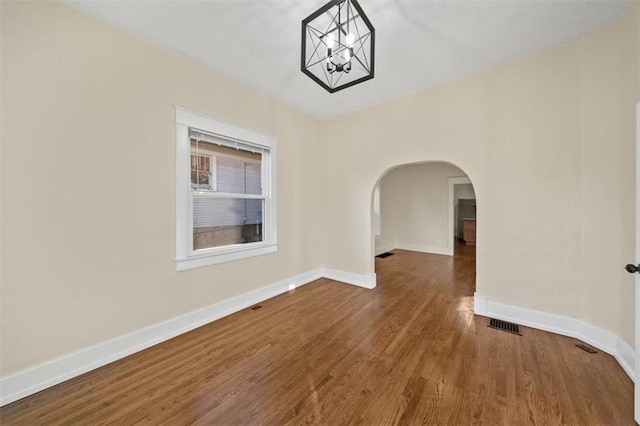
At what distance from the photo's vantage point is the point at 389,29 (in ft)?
6.75

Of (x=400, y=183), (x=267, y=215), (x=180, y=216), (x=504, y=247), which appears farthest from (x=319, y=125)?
(x=400, y=183)

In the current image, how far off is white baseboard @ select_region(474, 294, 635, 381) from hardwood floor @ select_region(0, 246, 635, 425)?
94mm

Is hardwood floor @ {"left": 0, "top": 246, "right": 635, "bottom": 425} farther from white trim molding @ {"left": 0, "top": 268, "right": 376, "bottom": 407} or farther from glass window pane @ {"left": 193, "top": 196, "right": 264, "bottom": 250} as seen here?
glass window pane @ {"left": 193, "top": 196, "right": 264, "bottom": 250}

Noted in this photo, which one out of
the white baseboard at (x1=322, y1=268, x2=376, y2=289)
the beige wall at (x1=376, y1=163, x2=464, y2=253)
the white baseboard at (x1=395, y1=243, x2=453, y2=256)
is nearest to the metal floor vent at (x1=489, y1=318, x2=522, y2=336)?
the white baseboard at (x1=322, y1=268, x2=376, y2=289)

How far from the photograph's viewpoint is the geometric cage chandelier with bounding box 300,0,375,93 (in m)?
1.45

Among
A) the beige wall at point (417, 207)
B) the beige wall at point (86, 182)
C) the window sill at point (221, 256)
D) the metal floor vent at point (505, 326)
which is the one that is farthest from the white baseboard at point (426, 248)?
the beige wall at point (86, 182)

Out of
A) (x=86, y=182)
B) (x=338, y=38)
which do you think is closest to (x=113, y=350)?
(x=86, y=182)

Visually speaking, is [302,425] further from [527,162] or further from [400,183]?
[400,183]

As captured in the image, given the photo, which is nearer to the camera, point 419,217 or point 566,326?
point 566,326

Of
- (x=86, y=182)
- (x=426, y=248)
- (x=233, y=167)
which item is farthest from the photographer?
(x=426, y=248)

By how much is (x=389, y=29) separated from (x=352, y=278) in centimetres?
329

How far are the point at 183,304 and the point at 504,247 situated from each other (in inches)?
141

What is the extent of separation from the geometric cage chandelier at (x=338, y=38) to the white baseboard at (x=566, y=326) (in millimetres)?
2832

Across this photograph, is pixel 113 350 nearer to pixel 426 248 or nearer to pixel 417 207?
pixel 426 248
